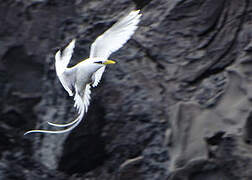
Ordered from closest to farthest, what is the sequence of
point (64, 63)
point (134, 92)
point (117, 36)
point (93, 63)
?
point (93, 63) → point (117, 36) → point (64, 63) → point (134, 92)

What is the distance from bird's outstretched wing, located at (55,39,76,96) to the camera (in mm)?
4363

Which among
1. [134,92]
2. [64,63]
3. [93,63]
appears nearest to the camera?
[93,63]

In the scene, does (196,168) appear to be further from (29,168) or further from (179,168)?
(29,168)

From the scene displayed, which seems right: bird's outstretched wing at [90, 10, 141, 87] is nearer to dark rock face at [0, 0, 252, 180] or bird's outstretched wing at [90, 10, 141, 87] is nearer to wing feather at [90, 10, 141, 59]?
wing feather at [90, 10, 141, 59]

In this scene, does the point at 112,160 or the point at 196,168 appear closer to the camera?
the point at 196,168

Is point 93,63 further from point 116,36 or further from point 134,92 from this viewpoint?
point 134,92

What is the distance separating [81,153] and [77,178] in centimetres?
21

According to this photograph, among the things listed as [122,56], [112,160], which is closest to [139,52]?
[122,56]

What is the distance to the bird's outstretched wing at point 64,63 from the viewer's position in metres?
4.36

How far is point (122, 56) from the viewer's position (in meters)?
4.79

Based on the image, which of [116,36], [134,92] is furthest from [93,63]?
[134,92]

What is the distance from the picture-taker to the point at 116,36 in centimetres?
426

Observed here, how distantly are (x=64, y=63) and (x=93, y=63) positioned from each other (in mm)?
356

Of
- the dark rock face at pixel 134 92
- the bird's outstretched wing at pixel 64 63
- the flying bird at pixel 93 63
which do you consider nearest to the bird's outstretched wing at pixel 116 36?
the flying bird at pixel 93 63
